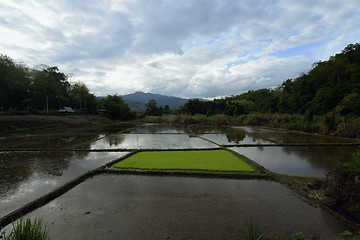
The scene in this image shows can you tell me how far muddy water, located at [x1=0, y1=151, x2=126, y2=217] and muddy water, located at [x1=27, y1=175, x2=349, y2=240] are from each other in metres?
0.99

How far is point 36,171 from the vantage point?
6.68 m

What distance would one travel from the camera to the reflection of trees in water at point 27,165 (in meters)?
5.76

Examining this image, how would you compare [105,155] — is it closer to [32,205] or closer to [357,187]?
[32,205]

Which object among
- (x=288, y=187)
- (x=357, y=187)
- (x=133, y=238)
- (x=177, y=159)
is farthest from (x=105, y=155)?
(x=357, y=187)

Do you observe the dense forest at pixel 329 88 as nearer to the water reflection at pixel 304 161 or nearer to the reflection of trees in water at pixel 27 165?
the water reflection at pixel 304 161

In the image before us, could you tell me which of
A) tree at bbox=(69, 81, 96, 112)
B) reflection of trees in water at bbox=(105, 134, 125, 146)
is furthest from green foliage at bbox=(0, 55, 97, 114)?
reflection of trees in water at bbox=(105, 134, 125, 146)

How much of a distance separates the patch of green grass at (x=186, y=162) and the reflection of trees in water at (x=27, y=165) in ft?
9.20

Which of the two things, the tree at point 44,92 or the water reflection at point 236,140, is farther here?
the tree at point 44,92

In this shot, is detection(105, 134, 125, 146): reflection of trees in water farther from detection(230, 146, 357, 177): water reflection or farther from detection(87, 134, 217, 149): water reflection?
detection(230, 146, 357, 177): water reflection

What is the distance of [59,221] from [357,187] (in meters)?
6.52

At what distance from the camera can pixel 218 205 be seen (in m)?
4.18

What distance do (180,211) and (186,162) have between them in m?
3.56

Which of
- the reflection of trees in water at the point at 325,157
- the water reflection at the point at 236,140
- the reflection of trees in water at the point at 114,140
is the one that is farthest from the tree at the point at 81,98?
the reflection of trees in water at the point at 325,157

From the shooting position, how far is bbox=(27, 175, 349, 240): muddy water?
129 inches
